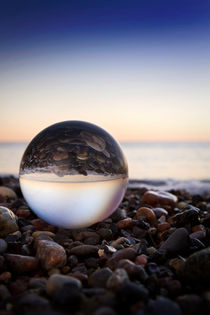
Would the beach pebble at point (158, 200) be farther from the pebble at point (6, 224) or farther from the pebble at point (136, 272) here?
the pebble at point (136, 272)

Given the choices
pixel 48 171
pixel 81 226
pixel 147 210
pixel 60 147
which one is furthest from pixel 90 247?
pixel 147 210

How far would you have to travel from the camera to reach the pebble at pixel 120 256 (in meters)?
3.03

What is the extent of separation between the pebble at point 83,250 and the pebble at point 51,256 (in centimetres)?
21

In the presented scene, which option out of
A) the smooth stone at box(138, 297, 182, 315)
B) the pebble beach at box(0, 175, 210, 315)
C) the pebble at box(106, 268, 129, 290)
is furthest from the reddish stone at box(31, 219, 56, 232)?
the smooth stone at box(138, 297, 182, 315)

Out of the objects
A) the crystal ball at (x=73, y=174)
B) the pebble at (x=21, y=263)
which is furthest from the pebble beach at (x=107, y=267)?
the crystal ball at (x=73, y=174)

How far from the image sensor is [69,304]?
2.22 m

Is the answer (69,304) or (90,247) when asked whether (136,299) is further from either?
(90,247)

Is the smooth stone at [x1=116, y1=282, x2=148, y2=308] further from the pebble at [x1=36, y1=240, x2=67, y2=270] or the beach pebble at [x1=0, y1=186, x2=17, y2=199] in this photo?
the beach pebble at [x1=0, y1=186, x2=17, y2=199]

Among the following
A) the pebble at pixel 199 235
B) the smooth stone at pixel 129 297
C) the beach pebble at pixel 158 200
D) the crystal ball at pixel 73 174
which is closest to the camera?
the smooth stone at pixel 129 297

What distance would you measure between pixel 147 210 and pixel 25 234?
6.24ft

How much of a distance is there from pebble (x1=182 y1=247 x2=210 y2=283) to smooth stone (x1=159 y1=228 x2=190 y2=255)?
57cm

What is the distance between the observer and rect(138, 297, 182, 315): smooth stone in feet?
6.88

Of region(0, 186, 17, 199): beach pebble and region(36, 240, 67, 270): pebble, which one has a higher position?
region(36, 240, 67, 270): pebble

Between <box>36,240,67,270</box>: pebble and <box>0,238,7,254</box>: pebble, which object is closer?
<box>36,240,67,270</box>: pebble
